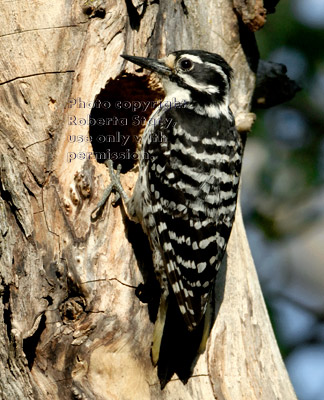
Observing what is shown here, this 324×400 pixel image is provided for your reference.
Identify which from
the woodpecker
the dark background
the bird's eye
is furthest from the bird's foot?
the dark background

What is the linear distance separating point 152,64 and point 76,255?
1423mm

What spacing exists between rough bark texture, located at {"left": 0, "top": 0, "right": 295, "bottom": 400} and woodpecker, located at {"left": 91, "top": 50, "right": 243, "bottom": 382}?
17cm

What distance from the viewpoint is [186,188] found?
4.58 m

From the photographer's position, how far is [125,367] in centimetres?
416

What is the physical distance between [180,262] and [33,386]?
1239 millimetres

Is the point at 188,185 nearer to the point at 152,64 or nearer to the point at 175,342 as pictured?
the point at 152,64

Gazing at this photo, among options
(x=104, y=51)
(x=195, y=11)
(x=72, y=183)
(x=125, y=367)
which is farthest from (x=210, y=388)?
(x=195, y=11)

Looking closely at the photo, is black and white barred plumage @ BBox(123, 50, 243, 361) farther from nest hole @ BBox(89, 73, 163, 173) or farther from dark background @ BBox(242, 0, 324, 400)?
dark background @ BBox(242, 0, 324, 400)

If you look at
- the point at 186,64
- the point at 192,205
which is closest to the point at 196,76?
the point at 186,64

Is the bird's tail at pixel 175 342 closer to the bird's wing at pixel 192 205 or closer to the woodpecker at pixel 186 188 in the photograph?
the woodpecker at pixel 186 188

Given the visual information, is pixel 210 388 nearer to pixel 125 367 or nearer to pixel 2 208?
pixel 125 367

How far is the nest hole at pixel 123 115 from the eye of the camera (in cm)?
482

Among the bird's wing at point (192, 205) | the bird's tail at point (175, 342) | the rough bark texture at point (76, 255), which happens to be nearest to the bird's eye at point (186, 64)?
the rough bark texture at point (76, 255)

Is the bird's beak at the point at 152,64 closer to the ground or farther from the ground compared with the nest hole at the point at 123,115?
farther from the ground
